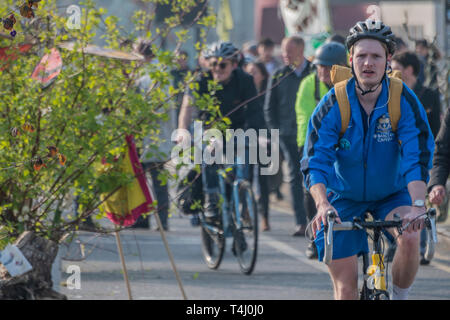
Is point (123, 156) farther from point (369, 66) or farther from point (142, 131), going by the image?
point (369, 66)

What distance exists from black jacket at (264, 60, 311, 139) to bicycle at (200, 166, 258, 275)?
91.4 inches

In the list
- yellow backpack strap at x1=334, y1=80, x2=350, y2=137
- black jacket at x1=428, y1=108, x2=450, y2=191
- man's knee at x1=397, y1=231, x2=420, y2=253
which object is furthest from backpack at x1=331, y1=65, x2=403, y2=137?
black jacket at x1=428, y1=108, x2=450, y2=191

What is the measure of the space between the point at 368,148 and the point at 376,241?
0.53 metres

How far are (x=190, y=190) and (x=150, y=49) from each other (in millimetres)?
2404

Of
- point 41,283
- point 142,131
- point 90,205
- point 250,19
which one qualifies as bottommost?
point 41,283

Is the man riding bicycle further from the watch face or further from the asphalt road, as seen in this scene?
the asphalt road

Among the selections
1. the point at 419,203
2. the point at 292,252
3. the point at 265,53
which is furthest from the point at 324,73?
the point at 265,53

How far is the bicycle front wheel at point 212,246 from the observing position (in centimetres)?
1021

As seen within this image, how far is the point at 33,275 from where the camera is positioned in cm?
779

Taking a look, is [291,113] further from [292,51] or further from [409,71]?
[409,71]

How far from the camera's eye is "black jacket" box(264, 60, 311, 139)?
40.5 ft

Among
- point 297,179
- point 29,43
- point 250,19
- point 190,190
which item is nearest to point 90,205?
point 29,43
